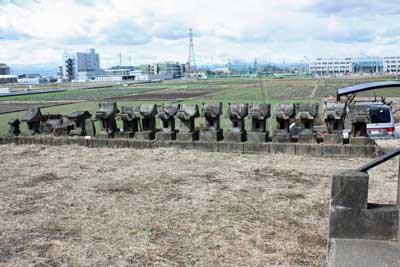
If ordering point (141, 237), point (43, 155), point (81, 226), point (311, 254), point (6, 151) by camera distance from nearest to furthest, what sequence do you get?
→ point (311, 254)
point (141, 237)
point (81, 226)
point (43, 155)
point (6, 151)

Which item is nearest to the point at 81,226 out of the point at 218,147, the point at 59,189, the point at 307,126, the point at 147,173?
the point at 59,189

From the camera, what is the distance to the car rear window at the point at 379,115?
1248 cm

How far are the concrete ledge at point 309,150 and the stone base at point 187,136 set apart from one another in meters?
2.42

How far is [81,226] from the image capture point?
5.23 meters

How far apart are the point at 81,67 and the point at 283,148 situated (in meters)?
176

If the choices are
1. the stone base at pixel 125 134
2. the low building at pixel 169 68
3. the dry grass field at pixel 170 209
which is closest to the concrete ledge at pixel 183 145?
the dry grass field at pixel 170 209

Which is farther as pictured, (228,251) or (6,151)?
(6,151)

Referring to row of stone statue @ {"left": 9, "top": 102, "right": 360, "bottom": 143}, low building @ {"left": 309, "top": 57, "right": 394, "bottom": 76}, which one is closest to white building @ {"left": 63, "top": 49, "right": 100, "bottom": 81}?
low building @ {"left": 309, "top": 57, "right": 394, "bottom": 76}

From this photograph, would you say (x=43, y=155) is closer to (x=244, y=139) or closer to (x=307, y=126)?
(x=244, y=139)

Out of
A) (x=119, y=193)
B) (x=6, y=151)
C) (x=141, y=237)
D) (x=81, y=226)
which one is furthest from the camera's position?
(x=6, y=151)

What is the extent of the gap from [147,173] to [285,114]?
327 centimetres

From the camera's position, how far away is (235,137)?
952cm

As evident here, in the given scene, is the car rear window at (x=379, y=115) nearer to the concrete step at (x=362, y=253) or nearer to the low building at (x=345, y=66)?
the concrete step at (x=362, y=253)

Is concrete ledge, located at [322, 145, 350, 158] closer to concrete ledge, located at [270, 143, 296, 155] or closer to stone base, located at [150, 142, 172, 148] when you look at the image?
concrete ledge, located at [270, 143, 296, 155]
